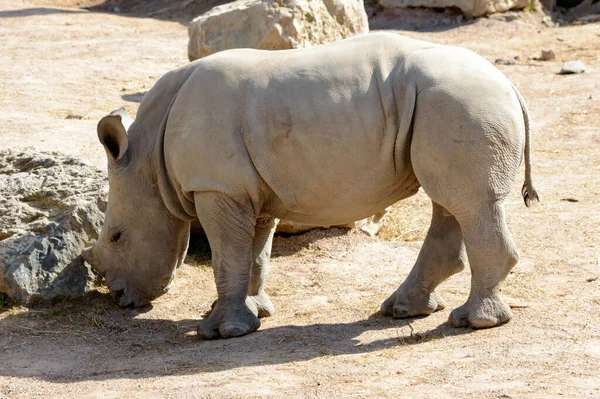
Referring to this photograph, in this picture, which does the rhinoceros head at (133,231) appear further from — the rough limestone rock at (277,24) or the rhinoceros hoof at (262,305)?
the rough limestone rock at (277,24)

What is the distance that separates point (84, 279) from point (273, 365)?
7.70 feet

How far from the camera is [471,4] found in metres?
18.7

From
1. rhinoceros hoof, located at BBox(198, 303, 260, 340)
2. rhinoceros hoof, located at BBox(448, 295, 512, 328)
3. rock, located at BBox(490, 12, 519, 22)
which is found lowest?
rhinoceros hoof, located at BBox(198, 303, 260, 340)

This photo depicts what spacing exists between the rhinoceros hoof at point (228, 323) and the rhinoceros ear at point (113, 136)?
4.08 ft

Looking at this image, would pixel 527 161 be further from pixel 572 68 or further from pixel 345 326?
pixel 572 68

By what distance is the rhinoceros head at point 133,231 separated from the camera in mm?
6848

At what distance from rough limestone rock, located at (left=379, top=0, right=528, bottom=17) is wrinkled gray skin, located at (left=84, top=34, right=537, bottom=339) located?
12.7 meters

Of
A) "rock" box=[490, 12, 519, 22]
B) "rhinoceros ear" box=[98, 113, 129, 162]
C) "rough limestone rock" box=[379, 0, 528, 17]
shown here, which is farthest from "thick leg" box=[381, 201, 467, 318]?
"rock" box=[490, 12, 519, 22]

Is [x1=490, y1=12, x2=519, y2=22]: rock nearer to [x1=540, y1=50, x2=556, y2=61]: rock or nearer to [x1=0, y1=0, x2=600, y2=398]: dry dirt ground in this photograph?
[x1=540, y1=50, x2=556, y2=61]: rock

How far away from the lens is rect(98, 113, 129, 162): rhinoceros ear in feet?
22.0

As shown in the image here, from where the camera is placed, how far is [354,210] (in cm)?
643

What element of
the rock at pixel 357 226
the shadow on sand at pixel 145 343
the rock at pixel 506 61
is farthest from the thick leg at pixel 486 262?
the rock at pixel 506 61

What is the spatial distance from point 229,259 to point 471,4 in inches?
523

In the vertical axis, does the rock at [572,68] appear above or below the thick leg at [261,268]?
below
